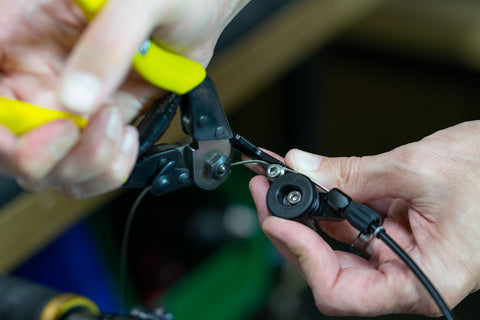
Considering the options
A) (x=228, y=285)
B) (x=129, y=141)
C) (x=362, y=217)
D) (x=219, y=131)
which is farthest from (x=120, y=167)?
(x=228, y=285)

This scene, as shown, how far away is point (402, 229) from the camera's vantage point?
0.60m

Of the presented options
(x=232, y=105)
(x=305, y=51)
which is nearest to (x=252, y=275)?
(x=232, y=105)

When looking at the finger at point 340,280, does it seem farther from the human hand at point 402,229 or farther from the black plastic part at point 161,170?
the black plastic part at point 161,170

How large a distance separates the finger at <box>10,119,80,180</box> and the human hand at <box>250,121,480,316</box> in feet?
0.74

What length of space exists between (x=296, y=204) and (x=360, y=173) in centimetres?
10

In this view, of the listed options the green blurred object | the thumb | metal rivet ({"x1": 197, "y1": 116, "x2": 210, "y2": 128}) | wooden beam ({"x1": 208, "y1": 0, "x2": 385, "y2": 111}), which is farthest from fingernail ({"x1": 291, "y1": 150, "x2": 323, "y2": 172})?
the green blurred object

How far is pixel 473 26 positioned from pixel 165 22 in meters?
1.19

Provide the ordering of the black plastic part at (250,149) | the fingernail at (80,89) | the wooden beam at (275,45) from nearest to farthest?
the fingernail at (80,89)
the black plastic part at (250,149)
the wooden beam at (275,45)

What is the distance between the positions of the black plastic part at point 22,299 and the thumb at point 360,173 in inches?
12.1

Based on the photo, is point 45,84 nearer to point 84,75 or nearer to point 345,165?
point 84,75

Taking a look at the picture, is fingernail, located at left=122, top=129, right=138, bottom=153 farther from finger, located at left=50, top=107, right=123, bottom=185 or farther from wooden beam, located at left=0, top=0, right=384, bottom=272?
wooden beam, located at left=0, top=0, right=384, bottom=272

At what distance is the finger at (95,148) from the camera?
1.43 ft

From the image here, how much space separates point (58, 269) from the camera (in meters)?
1.11

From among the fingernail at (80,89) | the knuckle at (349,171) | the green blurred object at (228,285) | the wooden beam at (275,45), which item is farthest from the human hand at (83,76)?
the green blurred object at (228,285)
